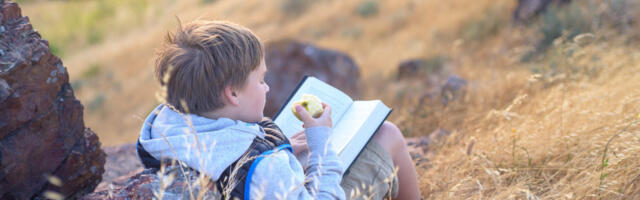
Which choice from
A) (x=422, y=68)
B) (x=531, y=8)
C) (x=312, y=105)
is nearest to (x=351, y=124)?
(x=312, y=105)

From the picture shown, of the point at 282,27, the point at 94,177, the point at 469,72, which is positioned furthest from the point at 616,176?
the point at 282,27

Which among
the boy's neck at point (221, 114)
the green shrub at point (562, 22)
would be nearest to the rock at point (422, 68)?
the green shrub at point (562, 22)

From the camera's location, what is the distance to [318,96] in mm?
2488

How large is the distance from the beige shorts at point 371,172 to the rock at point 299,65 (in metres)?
3.44

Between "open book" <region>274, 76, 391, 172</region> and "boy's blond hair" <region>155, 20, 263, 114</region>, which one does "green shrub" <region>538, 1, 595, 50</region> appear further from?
"boy's blond hair" <region>155, 20, 263, 114</region>

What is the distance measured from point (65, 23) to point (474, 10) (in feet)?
48.2

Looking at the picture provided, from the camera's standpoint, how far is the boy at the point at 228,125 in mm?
1780

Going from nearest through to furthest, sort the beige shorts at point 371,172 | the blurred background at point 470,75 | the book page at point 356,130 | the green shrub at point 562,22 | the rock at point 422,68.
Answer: the book page at point 356,130 < the beige shorts at point 371,172 < the blurred background at point 470,75 < the green shrub at point 562,22 < the rock at point 422,68

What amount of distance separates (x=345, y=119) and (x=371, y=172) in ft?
0.89

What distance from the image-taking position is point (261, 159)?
178 cm

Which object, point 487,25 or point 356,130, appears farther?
point 487,25

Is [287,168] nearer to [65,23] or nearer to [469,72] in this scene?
[469,72]

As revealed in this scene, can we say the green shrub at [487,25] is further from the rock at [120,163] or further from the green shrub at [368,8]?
the rock at [120,163]

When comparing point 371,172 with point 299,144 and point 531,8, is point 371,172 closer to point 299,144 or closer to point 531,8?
point 299,144
